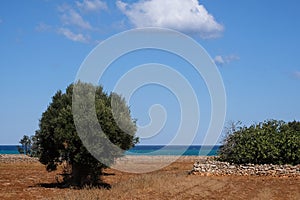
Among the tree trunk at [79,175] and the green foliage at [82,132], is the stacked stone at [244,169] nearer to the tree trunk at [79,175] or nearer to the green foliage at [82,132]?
the green foliage at [82,132]

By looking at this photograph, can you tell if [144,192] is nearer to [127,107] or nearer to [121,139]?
[121,139]

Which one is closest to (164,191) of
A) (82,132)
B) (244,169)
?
(82,132)

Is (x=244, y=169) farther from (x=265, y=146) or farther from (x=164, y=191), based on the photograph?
(x=164, y=191)

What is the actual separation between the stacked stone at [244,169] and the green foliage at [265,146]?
1.34m

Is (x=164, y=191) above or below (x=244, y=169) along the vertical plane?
below

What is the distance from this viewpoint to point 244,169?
116 feet

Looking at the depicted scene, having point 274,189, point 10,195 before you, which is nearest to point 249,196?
point 274,189

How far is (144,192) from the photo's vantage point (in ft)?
72.2

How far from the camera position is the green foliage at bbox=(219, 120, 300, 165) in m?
36.0

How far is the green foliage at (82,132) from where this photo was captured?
24.0 m

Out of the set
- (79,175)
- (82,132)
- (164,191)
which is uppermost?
(82,132)

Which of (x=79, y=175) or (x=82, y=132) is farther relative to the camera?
(x=79, y=175)

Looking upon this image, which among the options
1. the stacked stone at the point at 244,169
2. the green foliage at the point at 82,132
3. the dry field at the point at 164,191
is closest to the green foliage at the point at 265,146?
the stacked stone at the point at 244,169

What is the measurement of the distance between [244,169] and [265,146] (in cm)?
267
